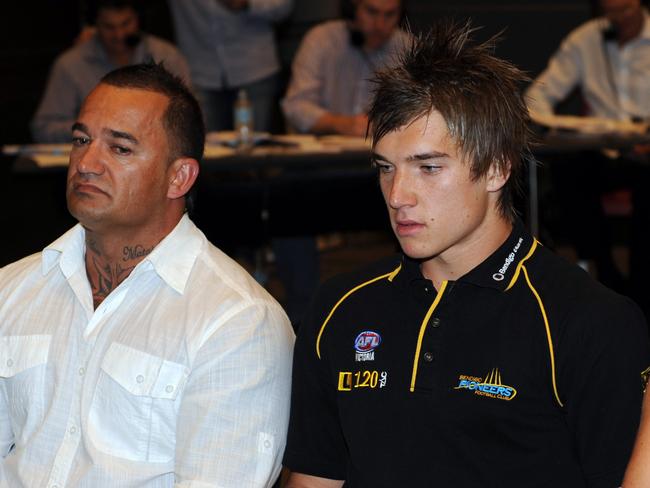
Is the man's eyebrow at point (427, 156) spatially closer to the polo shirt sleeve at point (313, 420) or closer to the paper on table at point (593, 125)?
the polo shirt sleeve at point (313, 420)

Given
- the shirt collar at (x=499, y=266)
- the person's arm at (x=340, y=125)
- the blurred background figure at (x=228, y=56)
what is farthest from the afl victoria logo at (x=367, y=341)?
the blurred background figure at (x=228, y=56)

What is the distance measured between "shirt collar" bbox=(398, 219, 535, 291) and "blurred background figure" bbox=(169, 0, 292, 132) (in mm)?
3871

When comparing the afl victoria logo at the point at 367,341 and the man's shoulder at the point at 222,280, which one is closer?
the afl victoria logo at the point at 367,341

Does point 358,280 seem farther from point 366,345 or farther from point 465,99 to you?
point 465,99

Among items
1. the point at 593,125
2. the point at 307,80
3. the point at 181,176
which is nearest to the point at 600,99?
the point at 593,125

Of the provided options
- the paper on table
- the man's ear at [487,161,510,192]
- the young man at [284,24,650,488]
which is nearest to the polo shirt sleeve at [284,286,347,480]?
the young man at [284,24,650,488]

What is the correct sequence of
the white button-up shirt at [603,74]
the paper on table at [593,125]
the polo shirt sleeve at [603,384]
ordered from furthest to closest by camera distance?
the white button-up shirt at [603,74]
the paper on table at [593,125]
the polo shirt sleeve at [603,384]

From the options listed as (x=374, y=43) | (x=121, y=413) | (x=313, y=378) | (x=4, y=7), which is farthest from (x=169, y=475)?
(x=4, y=7)

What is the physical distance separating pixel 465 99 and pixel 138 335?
2.59 ft

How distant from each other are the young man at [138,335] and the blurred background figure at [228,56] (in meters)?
3.47

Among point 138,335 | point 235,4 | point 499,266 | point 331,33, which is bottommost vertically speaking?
point 138,335

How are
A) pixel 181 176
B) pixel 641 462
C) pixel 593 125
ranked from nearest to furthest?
pixel 641 462 → pixel 181 176 → pixel 593 125

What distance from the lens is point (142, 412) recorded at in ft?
6.67

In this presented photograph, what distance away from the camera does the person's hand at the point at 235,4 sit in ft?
18.2
